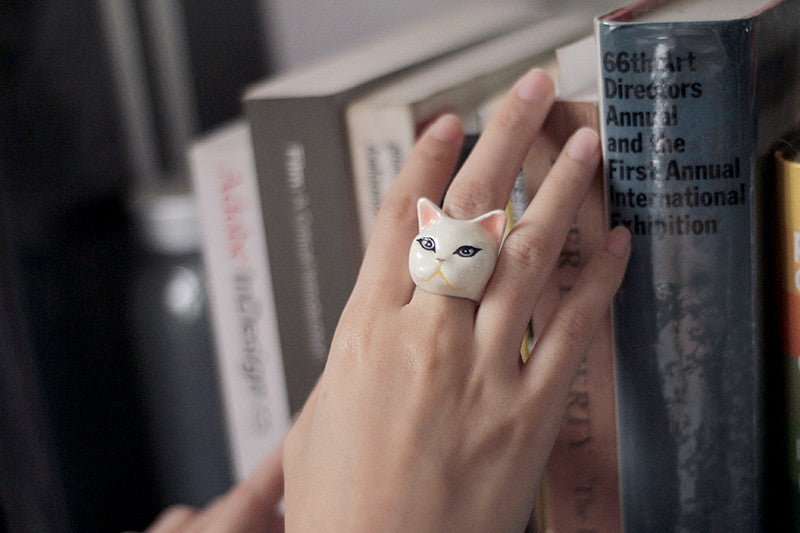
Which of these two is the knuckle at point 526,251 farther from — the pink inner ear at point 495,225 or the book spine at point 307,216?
the book spine at point 307,216

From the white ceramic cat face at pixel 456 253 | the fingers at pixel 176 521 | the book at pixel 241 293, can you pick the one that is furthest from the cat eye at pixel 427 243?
the fingers at pixel 176 521

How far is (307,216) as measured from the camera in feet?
1.85

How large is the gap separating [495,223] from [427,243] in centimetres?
4

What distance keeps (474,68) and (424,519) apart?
0.34m

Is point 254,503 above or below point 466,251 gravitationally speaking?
below

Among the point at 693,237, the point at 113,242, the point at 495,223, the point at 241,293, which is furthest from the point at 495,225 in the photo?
the point at 113,242

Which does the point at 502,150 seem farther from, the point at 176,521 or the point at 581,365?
the point at 176,521

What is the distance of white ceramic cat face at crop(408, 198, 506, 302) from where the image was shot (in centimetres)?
41

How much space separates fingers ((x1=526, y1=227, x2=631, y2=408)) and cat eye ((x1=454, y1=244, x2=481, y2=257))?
0.07 meters

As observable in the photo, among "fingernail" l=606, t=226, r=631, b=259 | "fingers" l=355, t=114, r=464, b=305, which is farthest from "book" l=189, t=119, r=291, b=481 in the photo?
"fingernail" l=606, t=226, r=631, b=259

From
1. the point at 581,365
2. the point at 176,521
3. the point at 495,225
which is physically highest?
the point at 495,225

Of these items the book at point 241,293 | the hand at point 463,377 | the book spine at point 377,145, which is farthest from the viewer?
the book at point 241,293

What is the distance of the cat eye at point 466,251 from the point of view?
41 cm

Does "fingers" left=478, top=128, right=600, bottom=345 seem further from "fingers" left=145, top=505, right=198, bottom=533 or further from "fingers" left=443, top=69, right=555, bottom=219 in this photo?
"fingers" left=145, top=505, right=198, bottom=533
